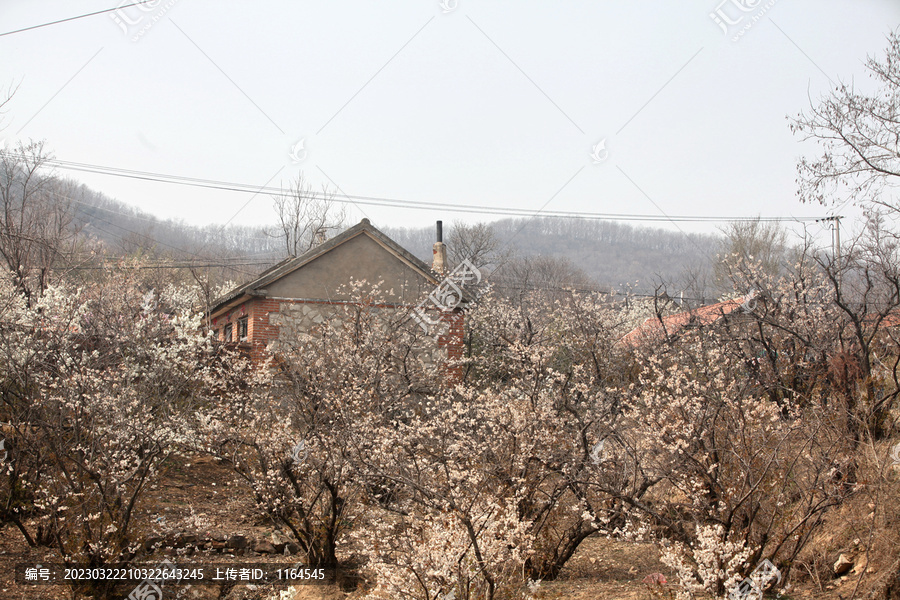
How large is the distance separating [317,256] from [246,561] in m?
9.61

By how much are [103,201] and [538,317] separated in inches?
2306

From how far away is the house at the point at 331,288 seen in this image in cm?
1602

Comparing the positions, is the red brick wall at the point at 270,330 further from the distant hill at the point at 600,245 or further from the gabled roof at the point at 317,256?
the distant hill at the point at 600,245

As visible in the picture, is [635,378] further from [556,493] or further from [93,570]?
[93,570]

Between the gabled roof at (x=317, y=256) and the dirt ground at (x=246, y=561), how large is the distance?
626cm

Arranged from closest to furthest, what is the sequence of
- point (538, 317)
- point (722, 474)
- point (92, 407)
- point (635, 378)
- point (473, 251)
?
1. point (722, 474)
2. point (92, 407)
3. point (635, 378)
4. point (538, 317)
5. point (473, 251)

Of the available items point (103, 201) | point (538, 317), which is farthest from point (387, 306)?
point (103, 201)

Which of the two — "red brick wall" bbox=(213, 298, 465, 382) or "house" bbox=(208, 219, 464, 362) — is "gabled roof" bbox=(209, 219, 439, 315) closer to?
"house" bbox=(208, 219, 464, 362)

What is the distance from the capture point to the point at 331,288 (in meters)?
16.7

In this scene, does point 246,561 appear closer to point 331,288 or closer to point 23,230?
point 331,288

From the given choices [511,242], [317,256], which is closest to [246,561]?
[317,256]

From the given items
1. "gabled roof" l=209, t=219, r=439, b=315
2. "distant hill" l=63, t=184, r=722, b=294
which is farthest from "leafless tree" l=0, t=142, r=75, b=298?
"distant hill" l=63, t=184, r=722, b=294

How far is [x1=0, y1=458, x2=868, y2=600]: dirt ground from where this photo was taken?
6219 mm

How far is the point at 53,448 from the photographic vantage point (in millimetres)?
7332
